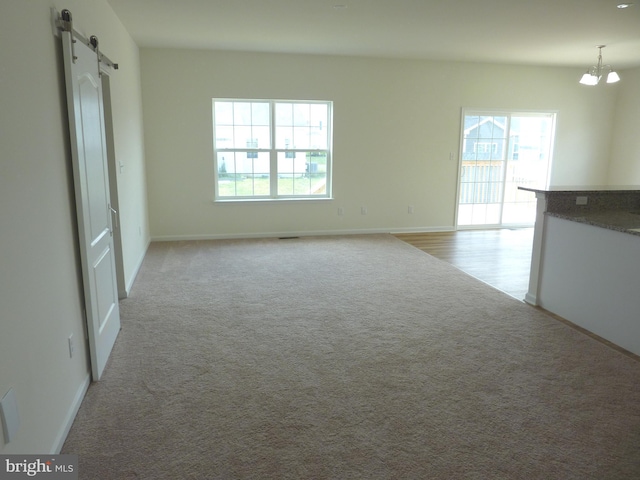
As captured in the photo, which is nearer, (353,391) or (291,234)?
(353,391)

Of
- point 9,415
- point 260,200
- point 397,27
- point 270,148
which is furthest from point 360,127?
point 9,415

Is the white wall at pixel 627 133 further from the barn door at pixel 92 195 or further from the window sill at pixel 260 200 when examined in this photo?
the barn door at pixel 92 195

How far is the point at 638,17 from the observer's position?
4258 mm

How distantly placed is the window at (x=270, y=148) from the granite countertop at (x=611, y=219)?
3.70 meters

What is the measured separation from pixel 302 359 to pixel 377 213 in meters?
4.41

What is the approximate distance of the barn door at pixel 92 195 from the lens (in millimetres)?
2412

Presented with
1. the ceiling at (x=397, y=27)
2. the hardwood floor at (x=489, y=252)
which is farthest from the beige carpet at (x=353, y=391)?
the ceiling at (x=397, y=27)

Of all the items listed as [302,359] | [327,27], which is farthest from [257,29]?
[302,359]

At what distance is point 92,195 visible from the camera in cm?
271

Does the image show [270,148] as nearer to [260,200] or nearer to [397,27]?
[260,200]

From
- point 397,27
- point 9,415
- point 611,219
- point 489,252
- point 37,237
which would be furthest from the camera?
point 489,252

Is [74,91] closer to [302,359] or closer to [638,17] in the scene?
[302,359]

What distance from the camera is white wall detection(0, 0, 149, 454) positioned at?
1.66m

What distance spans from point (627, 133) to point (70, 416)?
851 cm
